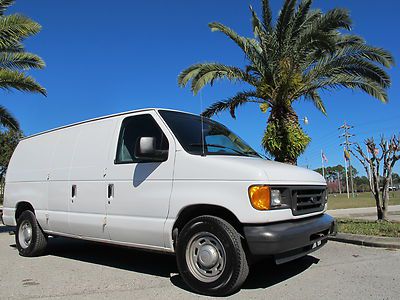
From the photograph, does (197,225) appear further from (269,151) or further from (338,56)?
(338,56)

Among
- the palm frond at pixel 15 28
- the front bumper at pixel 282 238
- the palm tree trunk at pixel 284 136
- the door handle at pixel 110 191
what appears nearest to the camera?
the front bumper at pixel 282 238

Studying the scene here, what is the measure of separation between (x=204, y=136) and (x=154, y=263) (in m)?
2.31

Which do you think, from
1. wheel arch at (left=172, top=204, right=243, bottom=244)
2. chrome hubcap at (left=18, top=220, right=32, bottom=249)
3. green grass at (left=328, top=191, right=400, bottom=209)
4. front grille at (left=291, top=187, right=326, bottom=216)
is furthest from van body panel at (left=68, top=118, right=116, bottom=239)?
green grass at (left=328, top=191, right=400, bottom=209)

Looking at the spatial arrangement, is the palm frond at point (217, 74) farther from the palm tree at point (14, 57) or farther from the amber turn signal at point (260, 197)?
the amber turn signal at point (260, 197)

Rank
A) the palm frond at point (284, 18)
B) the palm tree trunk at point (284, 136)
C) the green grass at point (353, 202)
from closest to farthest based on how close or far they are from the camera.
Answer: the palm frond at point (284, 18), the palm tree trunk at point (284, 136), the green grass at point (353, 202)

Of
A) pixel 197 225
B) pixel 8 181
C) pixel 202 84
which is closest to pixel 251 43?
pixel 202 84

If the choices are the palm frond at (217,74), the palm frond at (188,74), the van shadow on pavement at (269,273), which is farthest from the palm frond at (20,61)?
the van shadow on pavement at (269,273)

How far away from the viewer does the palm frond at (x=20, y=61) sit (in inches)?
581

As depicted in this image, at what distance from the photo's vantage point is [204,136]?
573cm

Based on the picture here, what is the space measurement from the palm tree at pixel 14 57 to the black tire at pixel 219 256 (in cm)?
1023

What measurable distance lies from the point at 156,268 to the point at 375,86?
10.4m

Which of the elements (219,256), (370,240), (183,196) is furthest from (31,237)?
(370,240)

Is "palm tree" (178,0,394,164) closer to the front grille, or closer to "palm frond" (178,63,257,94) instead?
"palm frond" (178,63,257,94)

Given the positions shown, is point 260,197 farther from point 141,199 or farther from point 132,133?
point 132,133
